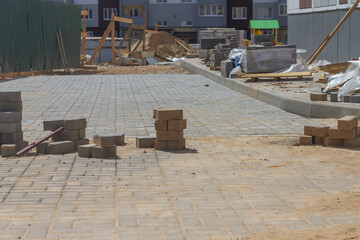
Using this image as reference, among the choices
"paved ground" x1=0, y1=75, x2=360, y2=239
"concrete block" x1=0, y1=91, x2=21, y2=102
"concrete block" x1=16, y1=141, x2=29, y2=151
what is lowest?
"paved ground" x1=0, y1=75, x2=360, y2=239

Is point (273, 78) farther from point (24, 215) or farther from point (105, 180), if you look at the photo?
point (24, 215)

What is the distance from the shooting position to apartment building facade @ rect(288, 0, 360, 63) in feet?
82.4

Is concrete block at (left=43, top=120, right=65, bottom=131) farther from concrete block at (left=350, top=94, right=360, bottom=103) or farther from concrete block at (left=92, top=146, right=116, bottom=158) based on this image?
concrete block at (left=350, top=94, right=360, bottom=103)

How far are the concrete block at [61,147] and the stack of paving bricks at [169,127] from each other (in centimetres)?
115

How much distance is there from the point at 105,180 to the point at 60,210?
48.2 inches

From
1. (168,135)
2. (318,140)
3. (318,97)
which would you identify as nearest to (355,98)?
(318,97)

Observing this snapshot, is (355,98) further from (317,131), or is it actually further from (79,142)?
(79,142)

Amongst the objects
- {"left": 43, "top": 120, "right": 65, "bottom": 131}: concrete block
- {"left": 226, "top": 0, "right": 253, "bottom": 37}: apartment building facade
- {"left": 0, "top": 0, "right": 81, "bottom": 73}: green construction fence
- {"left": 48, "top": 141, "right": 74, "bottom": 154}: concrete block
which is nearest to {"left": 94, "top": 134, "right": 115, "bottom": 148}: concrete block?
{"left": 48, "top": 141, "right": 74, "bottom": 154}: concrete block

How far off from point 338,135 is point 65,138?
369 cm

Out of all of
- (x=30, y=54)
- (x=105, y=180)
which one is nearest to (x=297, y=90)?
(x=105, y=180)

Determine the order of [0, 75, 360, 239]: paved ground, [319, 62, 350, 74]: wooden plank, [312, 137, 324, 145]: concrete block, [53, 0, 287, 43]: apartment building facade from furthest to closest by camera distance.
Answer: [53, 0, 287, 43]: apartment building facade
[319, 62, 350, 74]: wooden plank
[312, 137, 324, 145]: concrete block
[0, 75, 360, 239]: paved ground

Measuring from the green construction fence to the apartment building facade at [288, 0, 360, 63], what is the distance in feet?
37.2

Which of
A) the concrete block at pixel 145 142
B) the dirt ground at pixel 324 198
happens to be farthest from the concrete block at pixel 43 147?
the dirt ground at pixel 324 198

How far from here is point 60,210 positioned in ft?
18.2
